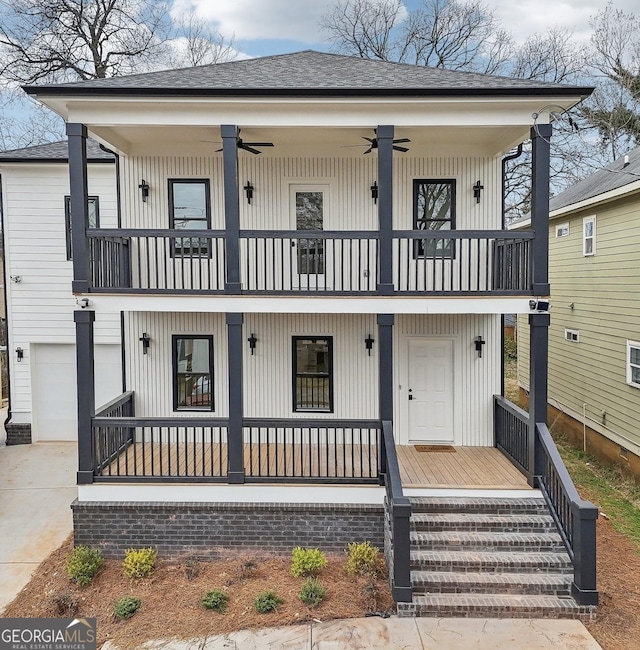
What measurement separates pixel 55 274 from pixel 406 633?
10112mm

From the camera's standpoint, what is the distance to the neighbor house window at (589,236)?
11.1 metres

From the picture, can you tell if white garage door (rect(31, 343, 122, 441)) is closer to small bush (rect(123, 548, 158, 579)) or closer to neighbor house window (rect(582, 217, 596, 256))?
small bush (rect(123, 548, 158, 579))

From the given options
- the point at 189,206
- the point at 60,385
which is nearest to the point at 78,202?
the point at 189,206

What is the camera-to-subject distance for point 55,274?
10.7 meters

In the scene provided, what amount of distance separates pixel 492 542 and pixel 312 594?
253 centimetres

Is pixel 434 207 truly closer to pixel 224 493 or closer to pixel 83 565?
pixel 224 493

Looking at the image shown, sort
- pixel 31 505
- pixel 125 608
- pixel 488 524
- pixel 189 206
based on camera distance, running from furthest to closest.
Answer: pixel 189 206 < pixel 31 505 < pixel 488 524 < pixel 125 608

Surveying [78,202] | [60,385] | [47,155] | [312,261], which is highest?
[47,155]

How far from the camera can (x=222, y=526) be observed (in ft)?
22.4

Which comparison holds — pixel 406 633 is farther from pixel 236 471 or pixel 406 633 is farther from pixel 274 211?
pixel 274 211

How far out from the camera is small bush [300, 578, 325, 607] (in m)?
5.63

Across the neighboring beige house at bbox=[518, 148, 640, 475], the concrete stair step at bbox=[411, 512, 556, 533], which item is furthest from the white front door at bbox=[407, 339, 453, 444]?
the neighboring beige house at bbox=[518, 148, 640, 475]

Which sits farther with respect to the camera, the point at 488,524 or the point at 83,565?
the point at 488,524

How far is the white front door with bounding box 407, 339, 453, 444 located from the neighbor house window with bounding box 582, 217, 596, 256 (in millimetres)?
5236
